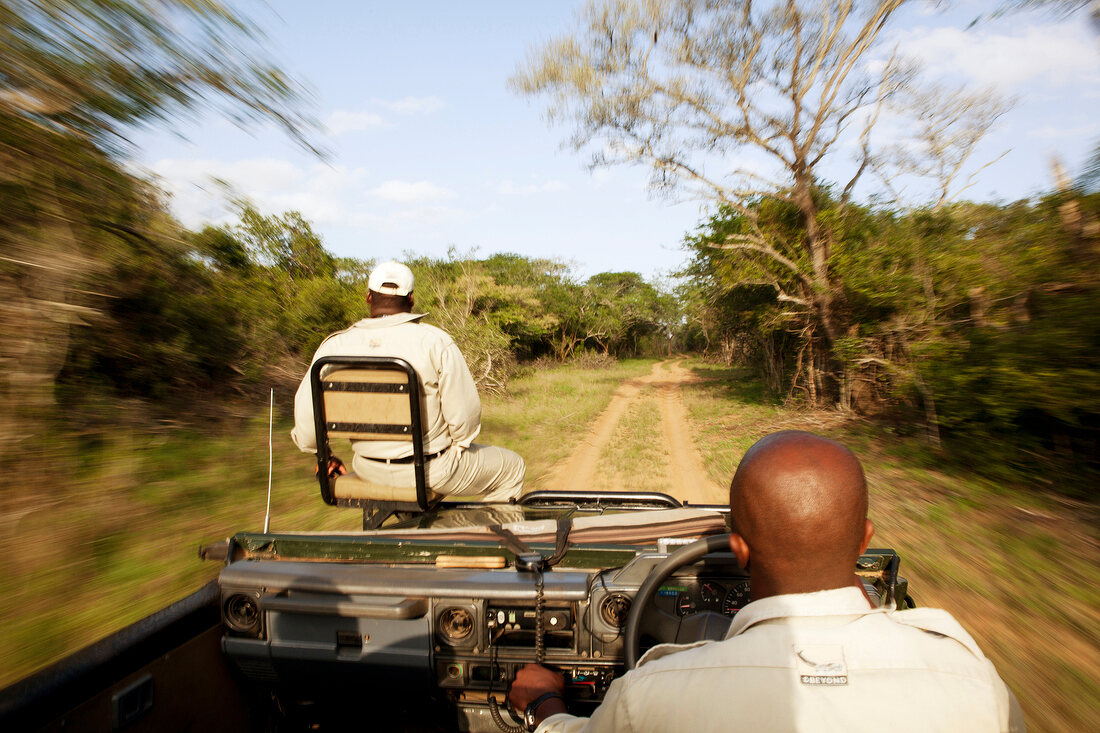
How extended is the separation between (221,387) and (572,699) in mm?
6847

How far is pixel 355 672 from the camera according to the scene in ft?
5.70

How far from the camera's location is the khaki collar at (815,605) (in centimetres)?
99

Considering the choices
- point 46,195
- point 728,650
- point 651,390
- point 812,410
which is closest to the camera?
point 728,650

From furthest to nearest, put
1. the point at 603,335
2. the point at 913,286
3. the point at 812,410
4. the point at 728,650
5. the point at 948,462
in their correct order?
the point at 603,335, the point at 812,410, the point at 913,286, the point at 948,462, the point at 728,650

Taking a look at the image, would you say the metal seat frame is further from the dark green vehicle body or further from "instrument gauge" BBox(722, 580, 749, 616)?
"instrument gauge" BBox(722, 580, 749, 616)

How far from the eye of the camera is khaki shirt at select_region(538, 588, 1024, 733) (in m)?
0.88

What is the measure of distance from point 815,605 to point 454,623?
1.12 m

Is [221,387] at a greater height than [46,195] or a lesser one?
lesser

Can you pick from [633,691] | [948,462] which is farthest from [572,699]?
[948,462]

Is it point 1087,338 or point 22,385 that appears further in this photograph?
point 1087,338

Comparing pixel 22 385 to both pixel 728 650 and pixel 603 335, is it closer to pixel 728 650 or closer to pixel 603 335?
pixel 728 650

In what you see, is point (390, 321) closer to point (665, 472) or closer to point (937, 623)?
point (937, 623)

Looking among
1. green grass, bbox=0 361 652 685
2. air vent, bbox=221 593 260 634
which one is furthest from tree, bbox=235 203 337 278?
air vent, bbox=221 593 260 634

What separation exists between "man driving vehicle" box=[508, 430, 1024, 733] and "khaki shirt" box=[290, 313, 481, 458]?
1732mm
